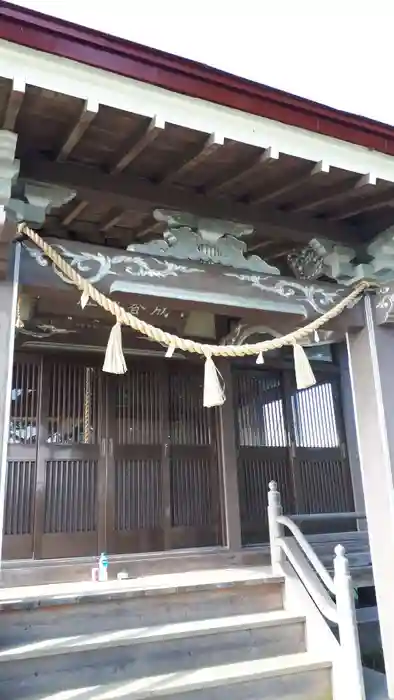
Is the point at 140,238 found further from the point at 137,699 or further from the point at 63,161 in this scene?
the point at 137,699

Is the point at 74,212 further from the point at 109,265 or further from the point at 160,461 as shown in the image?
the point at 160,461

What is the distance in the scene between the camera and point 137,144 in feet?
7.89

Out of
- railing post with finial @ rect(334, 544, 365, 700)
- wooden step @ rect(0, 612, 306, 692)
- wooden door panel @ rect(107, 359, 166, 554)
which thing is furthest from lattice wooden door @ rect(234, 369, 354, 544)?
railing post with finial @ rect(334, 544, 365, 700)

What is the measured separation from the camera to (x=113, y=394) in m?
5.13

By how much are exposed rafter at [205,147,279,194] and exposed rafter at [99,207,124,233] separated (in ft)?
1.86

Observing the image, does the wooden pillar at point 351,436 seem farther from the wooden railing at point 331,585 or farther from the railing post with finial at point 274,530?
the wooden railing at point 331,585

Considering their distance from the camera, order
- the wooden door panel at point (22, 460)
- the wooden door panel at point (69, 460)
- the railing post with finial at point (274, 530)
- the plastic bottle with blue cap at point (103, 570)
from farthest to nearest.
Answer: the wooden door panel at point (69, 460) → the wooden door panel at point (22, 460) → the plastic bottle with blue cap at point (103, 570) → the railing post with finial at point (274, 530)

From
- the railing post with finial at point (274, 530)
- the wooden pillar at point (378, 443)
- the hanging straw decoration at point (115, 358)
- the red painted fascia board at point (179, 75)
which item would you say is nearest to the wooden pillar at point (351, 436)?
the railing post with finial at point (274, 530)

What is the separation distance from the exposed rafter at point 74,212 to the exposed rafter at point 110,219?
0.17 metres

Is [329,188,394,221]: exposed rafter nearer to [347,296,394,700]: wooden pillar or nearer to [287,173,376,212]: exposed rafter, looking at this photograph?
[287,173,376,212]: exposed rafter

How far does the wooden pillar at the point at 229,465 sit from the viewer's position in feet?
16.3

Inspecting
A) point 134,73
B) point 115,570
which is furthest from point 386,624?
point 134,73

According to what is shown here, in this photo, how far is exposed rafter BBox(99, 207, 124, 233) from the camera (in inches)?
123

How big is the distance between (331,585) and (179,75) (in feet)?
9.40
